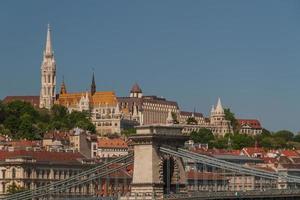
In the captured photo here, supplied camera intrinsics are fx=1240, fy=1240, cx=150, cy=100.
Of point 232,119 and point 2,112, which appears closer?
point 2,112

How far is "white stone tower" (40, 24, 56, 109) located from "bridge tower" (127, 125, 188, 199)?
117 metres

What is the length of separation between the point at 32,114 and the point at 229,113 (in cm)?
5629

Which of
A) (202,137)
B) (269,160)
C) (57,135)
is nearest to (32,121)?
(57,135)

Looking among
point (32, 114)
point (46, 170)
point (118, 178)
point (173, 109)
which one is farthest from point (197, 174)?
point (173, 109)

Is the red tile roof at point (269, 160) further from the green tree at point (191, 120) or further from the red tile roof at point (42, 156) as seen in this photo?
the green tree at point (191, 120)

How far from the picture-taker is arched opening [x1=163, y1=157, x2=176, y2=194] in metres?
55.8

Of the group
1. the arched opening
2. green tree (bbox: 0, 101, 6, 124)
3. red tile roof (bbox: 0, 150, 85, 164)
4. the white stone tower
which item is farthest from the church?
the arched opening

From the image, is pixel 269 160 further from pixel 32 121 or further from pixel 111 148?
pixel 32 121

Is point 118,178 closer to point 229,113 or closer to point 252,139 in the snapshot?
point 252,139

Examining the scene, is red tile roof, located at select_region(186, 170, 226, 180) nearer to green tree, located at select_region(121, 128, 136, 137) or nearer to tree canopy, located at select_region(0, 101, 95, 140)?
tree canopy, located at select_region(0, 101, 95, 140)

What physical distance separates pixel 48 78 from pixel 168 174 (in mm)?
121984

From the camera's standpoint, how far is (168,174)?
185ft

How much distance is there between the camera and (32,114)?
136 metres

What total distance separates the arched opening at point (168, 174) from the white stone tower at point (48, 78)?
11705cm
